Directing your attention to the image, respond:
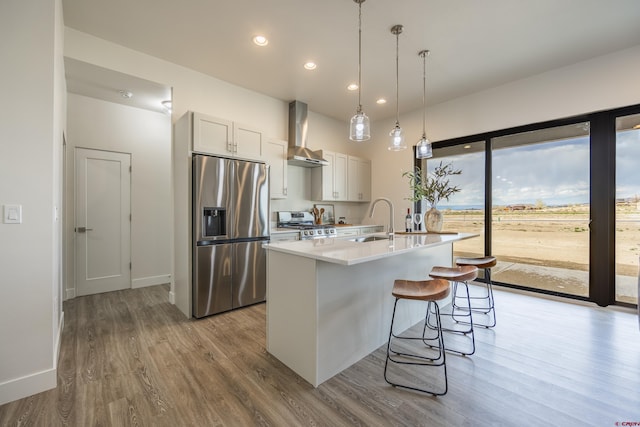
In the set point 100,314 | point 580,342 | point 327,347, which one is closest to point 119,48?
point 100,314

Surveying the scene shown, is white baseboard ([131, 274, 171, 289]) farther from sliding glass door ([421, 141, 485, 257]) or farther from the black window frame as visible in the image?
the black window frame

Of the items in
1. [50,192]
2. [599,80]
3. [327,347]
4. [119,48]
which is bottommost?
[327,347]

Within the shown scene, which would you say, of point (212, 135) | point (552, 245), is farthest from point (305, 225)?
→ point (552, 245)

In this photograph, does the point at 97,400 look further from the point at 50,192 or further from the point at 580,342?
the point at 580,342

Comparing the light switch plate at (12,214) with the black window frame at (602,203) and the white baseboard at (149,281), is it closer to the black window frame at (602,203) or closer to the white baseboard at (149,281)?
the white baseboard at (149,281)

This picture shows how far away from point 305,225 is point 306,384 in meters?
2.71

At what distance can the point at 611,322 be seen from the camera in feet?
9.14

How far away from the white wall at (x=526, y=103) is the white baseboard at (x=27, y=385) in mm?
4773

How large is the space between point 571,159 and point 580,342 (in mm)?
2415

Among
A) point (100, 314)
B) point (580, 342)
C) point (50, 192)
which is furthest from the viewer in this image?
point (100, 314)

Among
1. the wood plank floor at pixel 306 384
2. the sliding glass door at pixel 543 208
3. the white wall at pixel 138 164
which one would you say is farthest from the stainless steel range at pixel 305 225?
the sliding glass door at pixel 543 208

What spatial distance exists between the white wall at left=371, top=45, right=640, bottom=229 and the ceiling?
155 mm

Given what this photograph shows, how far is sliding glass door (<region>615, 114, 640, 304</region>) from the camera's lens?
10.1 feet

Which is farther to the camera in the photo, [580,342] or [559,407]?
[580,342]
